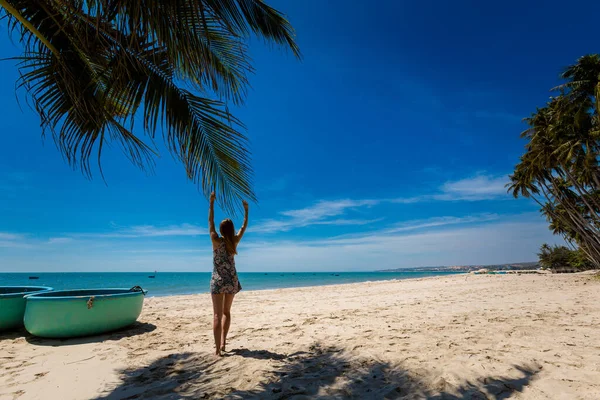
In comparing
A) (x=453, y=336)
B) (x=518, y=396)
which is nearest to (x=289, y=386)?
(x=518, y=396)

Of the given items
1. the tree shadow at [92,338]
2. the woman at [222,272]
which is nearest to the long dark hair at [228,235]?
the woman at [222,272]

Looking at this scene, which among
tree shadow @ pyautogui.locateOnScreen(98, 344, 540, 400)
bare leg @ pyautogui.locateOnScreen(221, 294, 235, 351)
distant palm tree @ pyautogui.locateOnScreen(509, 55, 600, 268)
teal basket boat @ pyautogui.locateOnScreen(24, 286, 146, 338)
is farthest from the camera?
distant palm tree @ pyautogui.locateOnScreen(509, 55, 600, 268)

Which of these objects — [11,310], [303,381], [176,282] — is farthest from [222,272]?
[176,282]

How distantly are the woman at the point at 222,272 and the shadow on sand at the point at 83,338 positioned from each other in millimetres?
2064

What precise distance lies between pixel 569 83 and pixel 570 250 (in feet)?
93.2

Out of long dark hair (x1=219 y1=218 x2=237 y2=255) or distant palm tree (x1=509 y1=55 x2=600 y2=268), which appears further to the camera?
distant palm tree (x1=509 y1=55 x2=600 y2=268)

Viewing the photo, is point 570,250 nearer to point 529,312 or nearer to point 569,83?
point 569,83

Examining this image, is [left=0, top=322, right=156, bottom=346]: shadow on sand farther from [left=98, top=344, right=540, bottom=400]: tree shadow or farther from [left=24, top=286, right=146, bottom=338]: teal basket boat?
[left=98, top=344, right=540, bottom=400]: tree shadow

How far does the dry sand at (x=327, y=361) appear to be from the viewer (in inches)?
107

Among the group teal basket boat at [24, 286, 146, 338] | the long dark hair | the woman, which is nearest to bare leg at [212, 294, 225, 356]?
the woman

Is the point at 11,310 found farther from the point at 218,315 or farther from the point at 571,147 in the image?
the point at 571,147

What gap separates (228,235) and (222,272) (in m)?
0.47

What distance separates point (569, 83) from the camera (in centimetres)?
1852

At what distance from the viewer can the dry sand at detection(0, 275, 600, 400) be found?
2.72 meters
